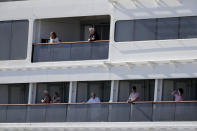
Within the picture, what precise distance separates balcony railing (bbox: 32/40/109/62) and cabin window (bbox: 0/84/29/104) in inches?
80.0

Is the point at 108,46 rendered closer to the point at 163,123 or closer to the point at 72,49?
the point at 72,49

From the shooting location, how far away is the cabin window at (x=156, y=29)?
4625cm

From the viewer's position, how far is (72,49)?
164ft

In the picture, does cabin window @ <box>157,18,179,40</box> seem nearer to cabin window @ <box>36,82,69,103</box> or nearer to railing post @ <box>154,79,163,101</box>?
railing post @ <box>154,79,163,101</box>

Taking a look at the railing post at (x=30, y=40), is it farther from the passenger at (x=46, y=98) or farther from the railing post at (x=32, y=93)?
the passenger at (x=46, y=98)

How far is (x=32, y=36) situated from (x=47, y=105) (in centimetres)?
425

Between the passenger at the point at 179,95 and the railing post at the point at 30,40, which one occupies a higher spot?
the railing post at the point at 30,40

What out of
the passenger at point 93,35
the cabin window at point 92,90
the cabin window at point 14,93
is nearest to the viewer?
the passenger at point 93,35

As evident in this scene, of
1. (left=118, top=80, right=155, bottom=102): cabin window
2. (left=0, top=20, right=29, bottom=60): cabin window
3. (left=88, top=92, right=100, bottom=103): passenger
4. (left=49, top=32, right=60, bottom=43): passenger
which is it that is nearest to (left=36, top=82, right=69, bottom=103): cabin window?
(left=0, top=20, right=29, bottom=60): cabin window

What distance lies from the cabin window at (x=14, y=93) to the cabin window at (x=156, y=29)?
679cm

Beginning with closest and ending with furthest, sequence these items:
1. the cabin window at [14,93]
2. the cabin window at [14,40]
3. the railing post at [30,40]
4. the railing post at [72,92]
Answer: the railing post at [72,92] → the railing post at [30,40] → the cabin window at [14,40] → the cabin window at [14,93]

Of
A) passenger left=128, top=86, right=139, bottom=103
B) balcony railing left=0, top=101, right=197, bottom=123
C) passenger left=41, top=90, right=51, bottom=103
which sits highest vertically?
passenger left=128, top=86, right=139, bottom=103

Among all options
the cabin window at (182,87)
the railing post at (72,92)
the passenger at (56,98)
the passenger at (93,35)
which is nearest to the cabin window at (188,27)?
the cabin window at (182,87)

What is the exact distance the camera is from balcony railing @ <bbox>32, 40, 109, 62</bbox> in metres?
49.0
